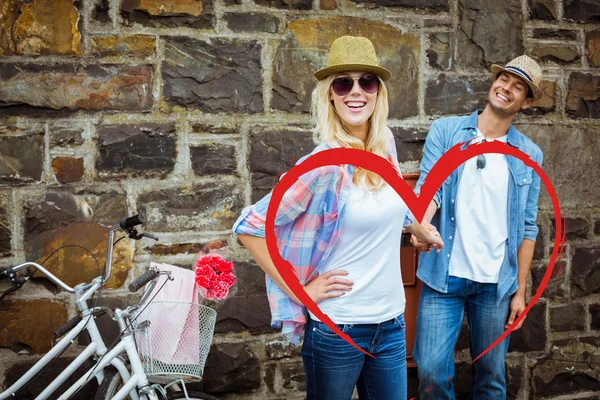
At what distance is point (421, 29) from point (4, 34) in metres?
2.24

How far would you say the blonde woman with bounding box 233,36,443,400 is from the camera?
255 centimetres

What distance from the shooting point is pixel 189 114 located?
3.78m

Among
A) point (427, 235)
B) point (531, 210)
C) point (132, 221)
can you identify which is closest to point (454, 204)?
point (531, 210)

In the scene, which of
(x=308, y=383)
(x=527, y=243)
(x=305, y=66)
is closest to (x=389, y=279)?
(x=308, y=383)

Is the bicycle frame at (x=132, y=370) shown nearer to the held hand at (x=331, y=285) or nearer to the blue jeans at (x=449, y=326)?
the held hand at (x=331, y=285)

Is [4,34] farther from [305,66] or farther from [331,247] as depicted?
[331,247]

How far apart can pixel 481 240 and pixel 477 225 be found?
8cm

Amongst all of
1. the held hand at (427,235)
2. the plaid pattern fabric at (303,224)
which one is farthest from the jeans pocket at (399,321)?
the held hand at (427,235)

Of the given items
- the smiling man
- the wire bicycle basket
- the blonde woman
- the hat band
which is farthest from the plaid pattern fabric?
→ the hat band

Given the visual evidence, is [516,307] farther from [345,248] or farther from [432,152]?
[345,248]

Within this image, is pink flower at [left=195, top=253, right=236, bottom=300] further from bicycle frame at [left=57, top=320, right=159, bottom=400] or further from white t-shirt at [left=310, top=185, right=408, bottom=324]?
white t-shirt at [left=310, top=185, right=408, bottom=324]

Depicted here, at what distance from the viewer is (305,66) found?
391 cm

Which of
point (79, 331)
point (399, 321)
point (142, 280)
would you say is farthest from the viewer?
point (79, 331)

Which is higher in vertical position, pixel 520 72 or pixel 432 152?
pixel 520 72
